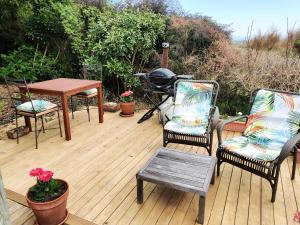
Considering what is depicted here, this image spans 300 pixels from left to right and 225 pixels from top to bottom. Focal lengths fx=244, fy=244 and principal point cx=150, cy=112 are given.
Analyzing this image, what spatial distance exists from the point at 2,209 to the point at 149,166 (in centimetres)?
126

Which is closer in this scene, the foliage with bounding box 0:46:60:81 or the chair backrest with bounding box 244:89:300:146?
the chair backrest with bounding box 244:89:300:146

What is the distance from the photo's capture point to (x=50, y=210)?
6.37 ft

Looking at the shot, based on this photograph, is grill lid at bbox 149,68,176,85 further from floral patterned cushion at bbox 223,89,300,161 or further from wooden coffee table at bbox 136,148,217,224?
wooden coffee table at bbox 136,148,217,224

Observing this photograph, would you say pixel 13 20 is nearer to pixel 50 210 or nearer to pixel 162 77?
pixel 162 77

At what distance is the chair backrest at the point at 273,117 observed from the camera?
2.67 m

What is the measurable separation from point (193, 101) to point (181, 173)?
4.74 ft

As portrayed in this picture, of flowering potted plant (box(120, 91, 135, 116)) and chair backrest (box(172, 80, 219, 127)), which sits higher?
chair backrest (box(172, 80, 219, 127))

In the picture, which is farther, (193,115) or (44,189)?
(193,115)

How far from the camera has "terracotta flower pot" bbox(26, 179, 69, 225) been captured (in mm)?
1911

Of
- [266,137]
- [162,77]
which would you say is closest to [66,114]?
[162,77]

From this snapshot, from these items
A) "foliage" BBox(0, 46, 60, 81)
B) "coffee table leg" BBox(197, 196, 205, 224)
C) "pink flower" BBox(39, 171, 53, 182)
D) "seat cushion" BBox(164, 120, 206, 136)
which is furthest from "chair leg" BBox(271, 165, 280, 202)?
"foliage" BBox(0, 46, 60, 81)

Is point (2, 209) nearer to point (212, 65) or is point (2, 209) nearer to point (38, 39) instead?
point (212, 65)

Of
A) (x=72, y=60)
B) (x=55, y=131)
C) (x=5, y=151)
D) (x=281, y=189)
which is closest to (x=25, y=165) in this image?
(x=5, y=151)

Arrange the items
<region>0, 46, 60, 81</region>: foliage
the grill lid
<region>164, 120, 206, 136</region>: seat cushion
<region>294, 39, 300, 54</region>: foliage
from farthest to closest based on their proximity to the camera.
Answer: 1. <region>0, 46, 60, 81</region>: foliage
2. <region>294, 39, 300, 54</region>: foliage
3. the grill lid
4. <region>164, 120, 206, 136</region>: seat cushion
